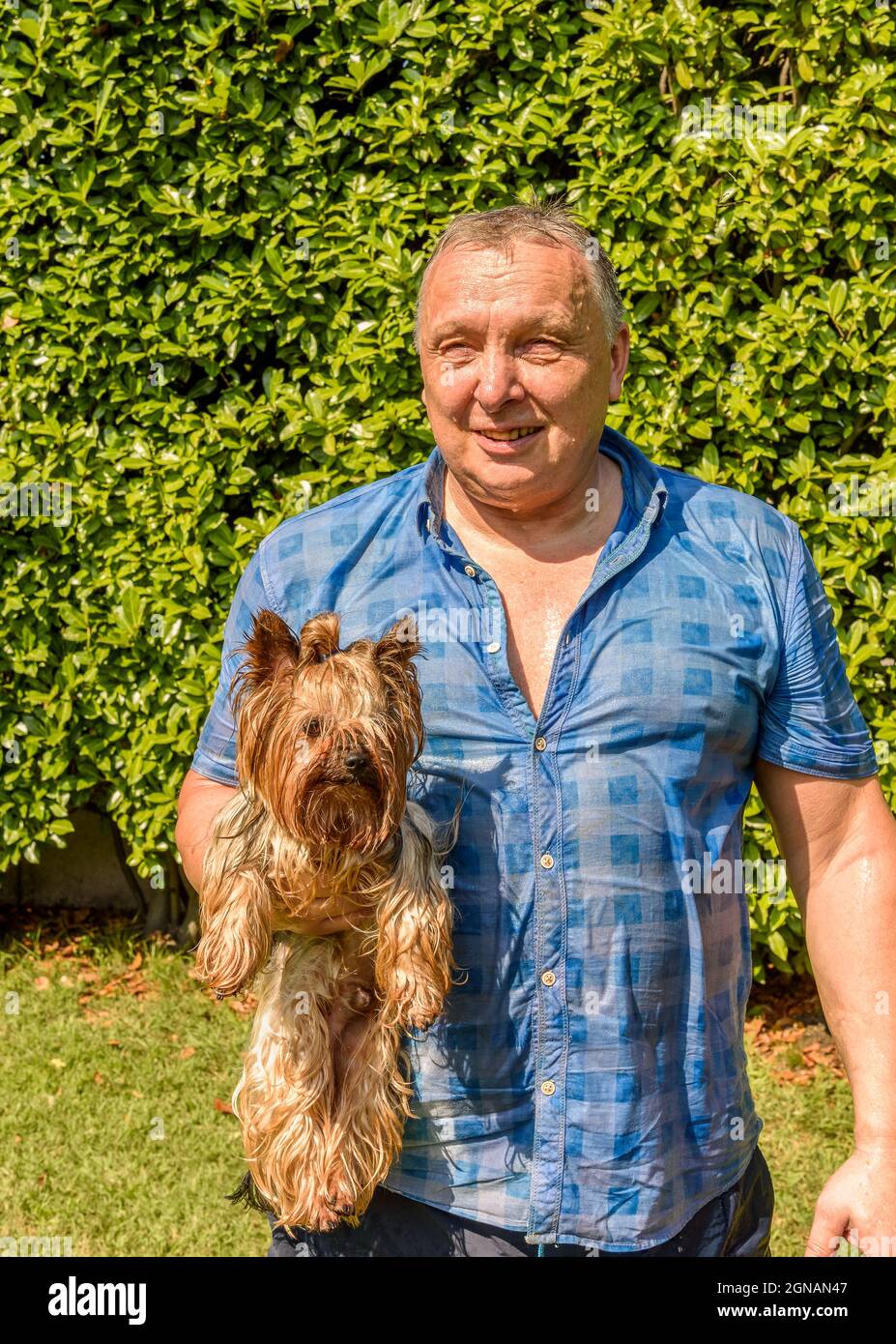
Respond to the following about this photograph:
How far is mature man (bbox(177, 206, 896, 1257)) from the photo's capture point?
3117 millimetres

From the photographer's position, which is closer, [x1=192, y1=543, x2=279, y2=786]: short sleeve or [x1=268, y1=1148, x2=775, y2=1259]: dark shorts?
[x1=268, y1=1148, x2=775, y2=1259]: dark shorts

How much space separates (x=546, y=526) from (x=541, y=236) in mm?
660

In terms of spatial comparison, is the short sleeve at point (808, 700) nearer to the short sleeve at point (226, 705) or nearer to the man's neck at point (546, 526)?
the man's neck at point (546, 526)

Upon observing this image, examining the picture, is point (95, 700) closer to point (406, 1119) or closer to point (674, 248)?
point (674, 248)

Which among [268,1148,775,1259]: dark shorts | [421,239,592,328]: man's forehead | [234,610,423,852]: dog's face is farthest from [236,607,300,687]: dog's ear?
[268,1148,775,1259]: dark shorts

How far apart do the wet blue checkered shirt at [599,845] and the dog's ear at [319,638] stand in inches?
16.0

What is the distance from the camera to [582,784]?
3117mm

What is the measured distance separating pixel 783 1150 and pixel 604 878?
13.0 feet

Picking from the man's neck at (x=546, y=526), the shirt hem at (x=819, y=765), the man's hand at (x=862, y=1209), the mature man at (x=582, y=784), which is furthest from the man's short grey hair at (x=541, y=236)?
the man's hand at (x=862, y=1209)

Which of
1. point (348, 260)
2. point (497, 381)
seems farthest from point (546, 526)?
point (348, 260)

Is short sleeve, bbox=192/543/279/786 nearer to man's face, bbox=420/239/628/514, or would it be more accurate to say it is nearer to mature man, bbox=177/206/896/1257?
mature man, bbox=177/206/896/1257

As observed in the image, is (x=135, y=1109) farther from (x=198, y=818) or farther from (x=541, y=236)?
(x=541, y=236)

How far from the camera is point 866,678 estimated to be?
6.68 metres
